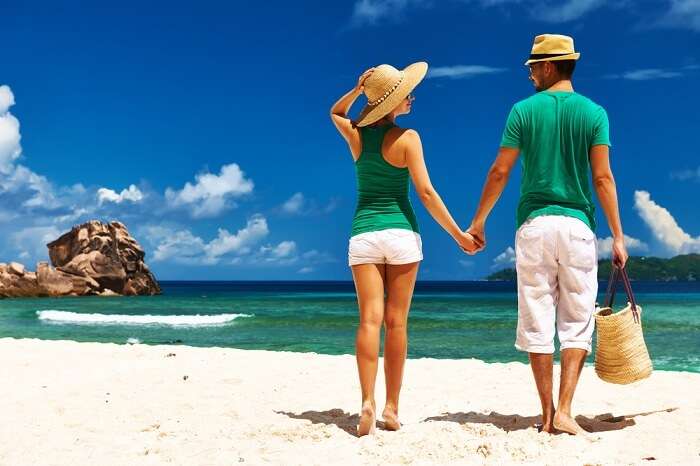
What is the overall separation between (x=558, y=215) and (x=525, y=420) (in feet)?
5.73

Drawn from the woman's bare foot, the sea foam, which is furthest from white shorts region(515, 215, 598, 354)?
the sea foam

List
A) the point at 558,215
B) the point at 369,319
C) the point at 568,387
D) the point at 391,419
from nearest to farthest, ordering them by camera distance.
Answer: the point at 558,215, the point at 568,387, the point at 369,319, the point at 391,419

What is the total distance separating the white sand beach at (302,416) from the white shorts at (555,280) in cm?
63

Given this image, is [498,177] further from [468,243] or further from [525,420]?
[525,420]

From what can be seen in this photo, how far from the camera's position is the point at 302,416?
596cm

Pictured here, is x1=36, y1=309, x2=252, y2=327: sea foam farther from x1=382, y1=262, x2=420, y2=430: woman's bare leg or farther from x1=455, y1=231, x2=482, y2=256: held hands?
x1=455, y1=231, x2=482, y2=256: held hands

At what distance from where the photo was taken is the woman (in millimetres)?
4934

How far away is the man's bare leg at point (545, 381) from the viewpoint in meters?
4.74

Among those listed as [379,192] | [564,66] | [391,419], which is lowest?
[391,419]

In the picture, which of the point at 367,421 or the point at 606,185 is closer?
the point at 606,185

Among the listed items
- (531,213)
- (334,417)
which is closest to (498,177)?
(531,213)

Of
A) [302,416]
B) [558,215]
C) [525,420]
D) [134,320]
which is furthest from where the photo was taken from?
[134,320]

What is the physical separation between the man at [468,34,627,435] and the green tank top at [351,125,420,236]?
560mm

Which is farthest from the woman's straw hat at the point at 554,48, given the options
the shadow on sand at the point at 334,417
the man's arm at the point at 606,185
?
the shadow on sand at the point at 334,417
